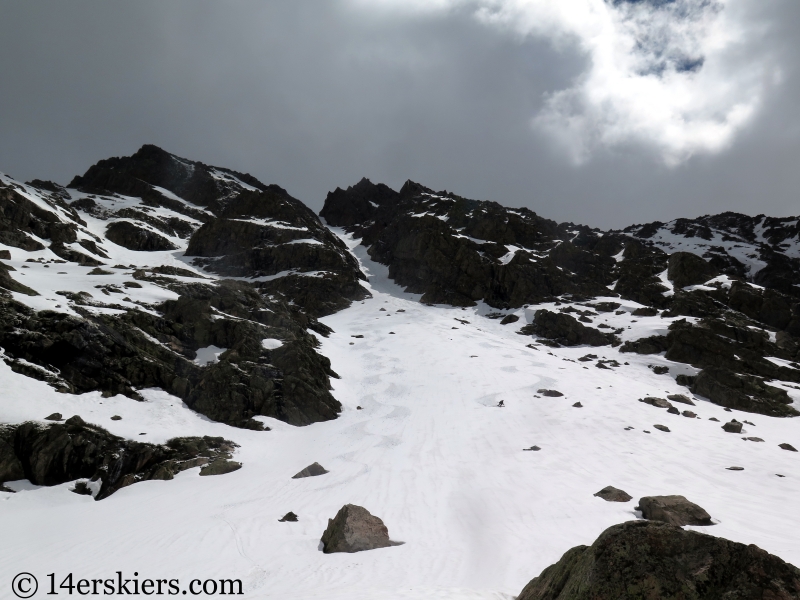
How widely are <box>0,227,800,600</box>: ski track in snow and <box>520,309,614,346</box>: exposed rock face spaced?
29.3m

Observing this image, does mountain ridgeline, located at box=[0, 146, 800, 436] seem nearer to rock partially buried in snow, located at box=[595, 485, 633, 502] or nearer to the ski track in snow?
the ski track in snow

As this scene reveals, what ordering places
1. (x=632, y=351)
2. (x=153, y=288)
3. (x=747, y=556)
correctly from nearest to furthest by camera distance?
(x=747, y=556) → (x=153, y=288) → (x=632, y=351)

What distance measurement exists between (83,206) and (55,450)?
119131 millimetres

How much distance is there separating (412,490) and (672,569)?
42.8 feet

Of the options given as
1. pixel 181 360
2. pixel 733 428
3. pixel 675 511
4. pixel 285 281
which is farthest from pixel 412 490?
pixel 285 281

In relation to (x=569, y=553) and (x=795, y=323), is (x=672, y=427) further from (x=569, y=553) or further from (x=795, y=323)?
(x=795, y=323)

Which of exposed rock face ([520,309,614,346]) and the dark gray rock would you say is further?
exposed rock face ([520,309,614,346])

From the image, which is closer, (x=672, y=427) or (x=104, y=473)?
(x=104, y=473)

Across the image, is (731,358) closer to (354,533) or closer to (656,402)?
(656,402)

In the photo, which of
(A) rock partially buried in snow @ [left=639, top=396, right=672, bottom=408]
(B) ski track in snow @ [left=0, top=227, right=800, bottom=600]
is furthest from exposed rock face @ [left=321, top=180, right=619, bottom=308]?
(B) ski track in snow @ [left=0, top=227, right=800, bottom=600]

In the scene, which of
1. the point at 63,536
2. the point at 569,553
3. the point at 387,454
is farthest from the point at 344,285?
the point at 569,553

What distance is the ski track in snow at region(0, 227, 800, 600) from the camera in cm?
1054

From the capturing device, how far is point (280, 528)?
13078 millimetres

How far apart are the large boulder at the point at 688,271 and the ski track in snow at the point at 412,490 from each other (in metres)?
64.6
